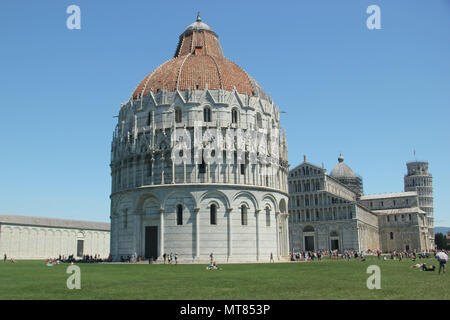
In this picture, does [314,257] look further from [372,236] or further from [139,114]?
[372,236]

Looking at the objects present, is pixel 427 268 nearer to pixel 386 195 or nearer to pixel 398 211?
pixel 398 211

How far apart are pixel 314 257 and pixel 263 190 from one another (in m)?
19.2

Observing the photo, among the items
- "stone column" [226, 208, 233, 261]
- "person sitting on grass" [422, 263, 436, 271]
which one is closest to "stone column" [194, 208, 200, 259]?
"stone column" [226, 208, 233, 261]

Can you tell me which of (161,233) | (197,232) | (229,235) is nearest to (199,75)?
(197,232)

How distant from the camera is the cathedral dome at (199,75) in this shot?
53281 mm

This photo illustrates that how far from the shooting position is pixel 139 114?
53.9 metres

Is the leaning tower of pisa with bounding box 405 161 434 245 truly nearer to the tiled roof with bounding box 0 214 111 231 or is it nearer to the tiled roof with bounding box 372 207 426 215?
the tiled roof with bounding box 372 207 426 215

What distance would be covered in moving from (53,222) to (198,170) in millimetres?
57635

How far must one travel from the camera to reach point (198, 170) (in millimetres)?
48844

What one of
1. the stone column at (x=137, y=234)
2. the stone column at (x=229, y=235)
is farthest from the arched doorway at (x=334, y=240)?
the stone column at (x=137, y=234)

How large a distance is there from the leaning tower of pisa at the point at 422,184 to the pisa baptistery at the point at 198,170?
108415 millimetres

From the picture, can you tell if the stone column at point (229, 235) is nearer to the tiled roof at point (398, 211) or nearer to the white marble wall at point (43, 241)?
the white marble wall at point (43, 241)

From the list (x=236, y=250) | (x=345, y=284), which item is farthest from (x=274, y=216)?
(x=345, y=284)

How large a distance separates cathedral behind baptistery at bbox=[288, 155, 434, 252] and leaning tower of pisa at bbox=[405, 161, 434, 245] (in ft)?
65.1
